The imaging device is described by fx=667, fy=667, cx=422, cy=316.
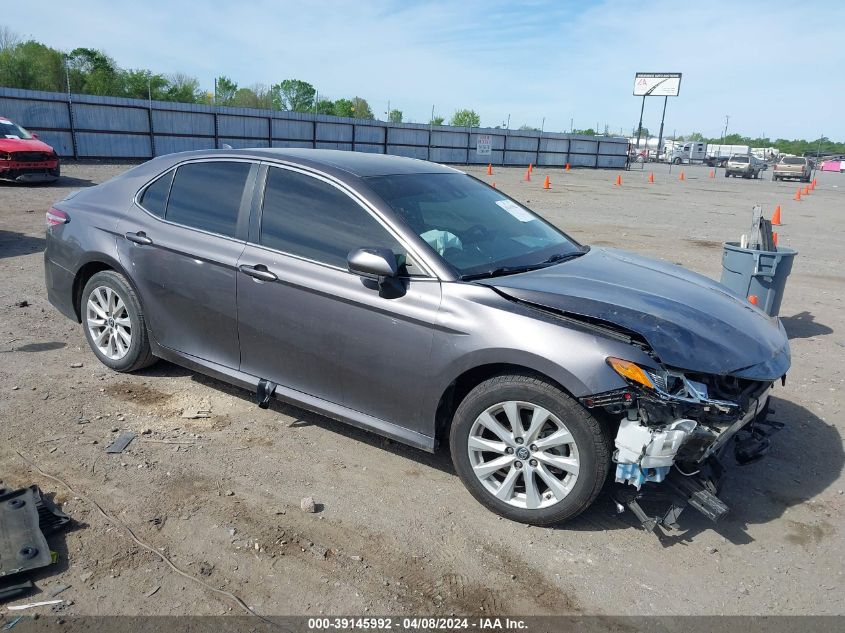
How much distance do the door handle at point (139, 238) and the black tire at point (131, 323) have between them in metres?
0.31

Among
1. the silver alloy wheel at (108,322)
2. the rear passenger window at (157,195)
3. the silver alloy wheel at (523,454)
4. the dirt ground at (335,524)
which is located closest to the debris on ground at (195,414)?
the dirt ground at (335,524)

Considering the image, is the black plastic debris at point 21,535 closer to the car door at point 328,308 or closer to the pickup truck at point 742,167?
the car door at point 328,308

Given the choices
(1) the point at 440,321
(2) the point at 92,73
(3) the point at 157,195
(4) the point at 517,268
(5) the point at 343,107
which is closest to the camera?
(1) the point at 440,321

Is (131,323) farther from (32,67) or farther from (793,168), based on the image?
(32,67)

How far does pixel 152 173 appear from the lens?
4906 millimetres

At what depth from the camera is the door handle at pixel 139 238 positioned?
15.1ft

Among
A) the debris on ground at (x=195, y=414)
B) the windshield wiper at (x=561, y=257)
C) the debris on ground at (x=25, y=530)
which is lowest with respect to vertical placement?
the debris on ground at (x=195, y=414)

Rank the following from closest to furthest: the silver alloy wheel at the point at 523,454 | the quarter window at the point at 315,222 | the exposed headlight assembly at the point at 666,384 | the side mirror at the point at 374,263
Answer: the exposed headlight assembly at the point at 666,384 < the silver alloy wheel at the point at 523,454 < the side mirror at the point at 374,263 < the quarter window at the point at 315,222

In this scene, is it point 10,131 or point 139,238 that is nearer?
point 139,238

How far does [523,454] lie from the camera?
3.34 m

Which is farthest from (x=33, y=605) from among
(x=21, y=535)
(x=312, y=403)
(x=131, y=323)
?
(x=131, y=323)

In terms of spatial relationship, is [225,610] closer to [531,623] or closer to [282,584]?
[282,584]

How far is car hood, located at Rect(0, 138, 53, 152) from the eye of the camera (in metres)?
16.3

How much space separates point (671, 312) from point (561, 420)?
2.91 feet
